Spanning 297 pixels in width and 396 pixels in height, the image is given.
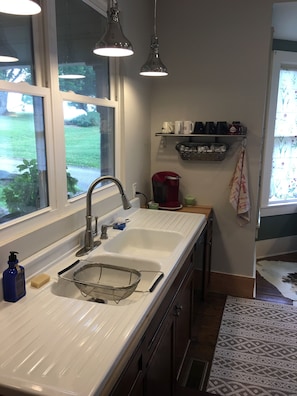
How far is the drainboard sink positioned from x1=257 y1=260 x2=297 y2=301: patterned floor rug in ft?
6.63

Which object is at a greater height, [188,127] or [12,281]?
[188,127]

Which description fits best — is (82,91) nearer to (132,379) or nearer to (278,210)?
(132,379)

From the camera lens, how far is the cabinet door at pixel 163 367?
1.40 m

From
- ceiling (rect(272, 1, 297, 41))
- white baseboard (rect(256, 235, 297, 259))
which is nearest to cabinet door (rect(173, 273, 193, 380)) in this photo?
white baseboard (rect(256, 235, 297, 259))

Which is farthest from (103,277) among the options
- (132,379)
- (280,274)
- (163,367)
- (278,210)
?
(278,210)

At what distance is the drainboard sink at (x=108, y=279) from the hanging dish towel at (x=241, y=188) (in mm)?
1425

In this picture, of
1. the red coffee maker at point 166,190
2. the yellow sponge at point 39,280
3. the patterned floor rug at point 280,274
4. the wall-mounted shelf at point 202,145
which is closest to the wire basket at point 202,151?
the wall-mounted shelf at point 202,145

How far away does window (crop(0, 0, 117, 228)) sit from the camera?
1489 mm

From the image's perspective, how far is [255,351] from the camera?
2.39 metres

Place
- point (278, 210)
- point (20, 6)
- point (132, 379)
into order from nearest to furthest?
1. point (20, 6)
2. point (132, 379)
3. point (278, 210)

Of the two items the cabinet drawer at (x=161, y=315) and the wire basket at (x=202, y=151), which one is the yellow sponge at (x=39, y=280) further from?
the wire basket at (x=202, y=151)

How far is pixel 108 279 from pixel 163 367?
48cm

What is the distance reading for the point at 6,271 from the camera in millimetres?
1312

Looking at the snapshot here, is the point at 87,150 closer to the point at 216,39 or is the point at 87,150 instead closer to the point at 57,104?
the point at 57,104
